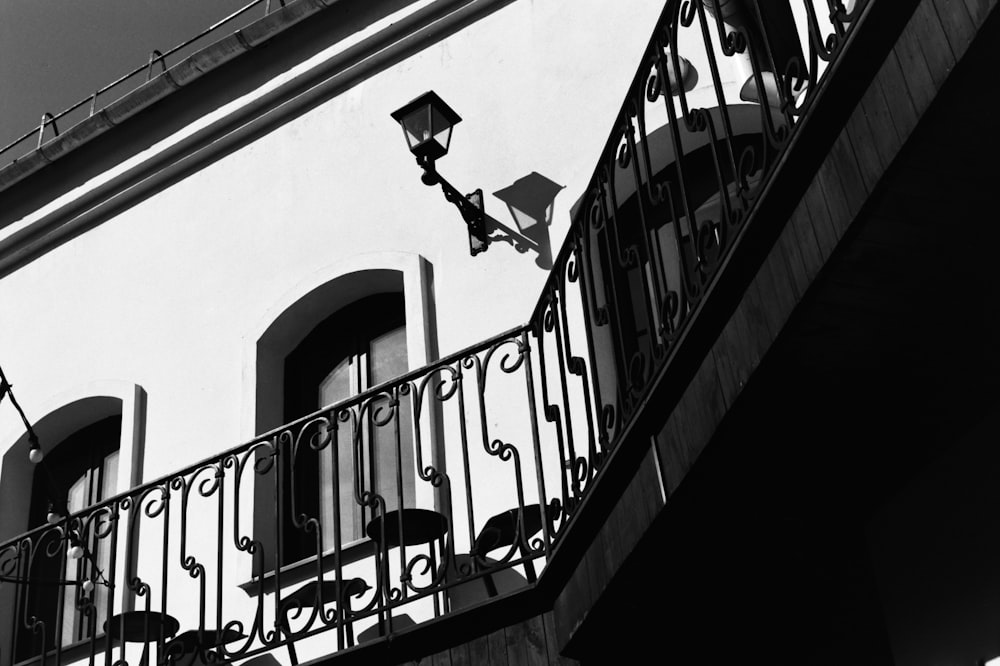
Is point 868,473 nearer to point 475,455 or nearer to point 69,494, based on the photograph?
point 475,455

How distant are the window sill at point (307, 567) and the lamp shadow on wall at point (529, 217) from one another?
2.06 meters

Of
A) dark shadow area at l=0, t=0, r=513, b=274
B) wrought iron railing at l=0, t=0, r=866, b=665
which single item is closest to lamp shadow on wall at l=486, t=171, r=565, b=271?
wrought iron railing at l=0, t=0, r=866, b=665

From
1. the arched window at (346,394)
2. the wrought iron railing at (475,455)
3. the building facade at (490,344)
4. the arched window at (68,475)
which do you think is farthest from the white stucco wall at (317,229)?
the arched window at (346,394)

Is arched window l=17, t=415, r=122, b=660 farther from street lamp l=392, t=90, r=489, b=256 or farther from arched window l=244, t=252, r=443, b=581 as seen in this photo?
street lamp l=392, t=90, r=489, b=256

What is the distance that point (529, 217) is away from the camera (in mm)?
8867

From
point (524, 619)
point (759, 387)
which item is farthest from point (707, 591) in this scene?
point (759, 387)

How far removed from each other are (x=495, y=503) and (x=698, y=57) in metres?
3.11

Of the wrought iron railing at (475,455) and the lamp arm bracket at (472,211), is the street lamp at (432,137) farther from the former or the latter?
the wrought iron railing at (475,455)

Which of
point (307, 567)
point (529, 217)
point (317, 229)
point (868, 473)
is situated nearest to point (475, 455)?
point (307, 567)

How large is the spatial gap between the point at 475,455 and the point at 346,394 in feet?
5.75

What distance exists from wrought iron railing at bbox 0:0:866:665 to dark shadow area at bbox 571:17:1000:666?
495mm

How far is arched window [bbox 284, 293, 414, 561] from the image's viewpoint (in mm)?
8867

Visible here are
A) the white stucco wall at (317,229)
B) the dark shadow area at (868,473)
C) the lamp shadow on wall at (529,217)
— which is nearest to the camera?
the dark shadow area at (868,473)

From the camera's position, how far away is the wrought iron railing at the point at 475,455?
5.71 metres
